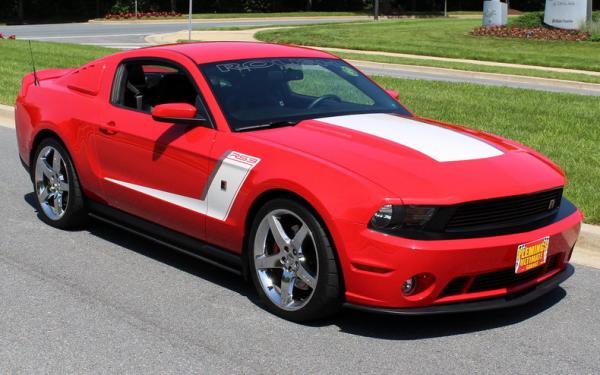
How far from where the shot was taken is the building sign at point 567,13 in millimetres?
31391

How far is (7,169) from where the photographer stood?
9.72 meters

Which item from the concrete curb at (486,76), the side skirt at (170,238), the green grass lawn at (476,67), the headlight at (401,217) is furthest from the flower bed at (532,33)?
the headlight at (401,217)

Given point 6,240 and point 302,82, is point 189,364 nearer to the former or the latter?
point 302,82

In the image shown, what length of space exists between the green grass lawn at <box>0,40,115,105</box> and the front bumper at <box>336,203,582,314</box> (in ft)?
33.0

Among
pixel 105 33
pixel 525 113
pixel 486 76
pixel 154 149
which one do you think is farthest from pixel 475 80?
pixel 105 33

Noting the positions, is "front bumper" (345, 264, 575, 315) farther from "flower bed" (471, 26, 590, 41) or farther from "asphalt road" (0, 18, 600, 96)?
"flower bed" (471, 26, 590, 41)

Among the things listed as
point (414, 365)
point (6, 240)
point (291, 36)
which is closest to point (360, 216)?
point (414, 365)

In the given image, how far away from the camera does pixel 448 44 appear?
3116 centimetres

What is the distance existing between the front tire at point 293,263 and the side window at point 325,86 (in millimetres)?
1302

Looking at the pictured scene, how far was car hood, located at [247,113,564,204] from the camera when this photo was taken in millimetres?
4820

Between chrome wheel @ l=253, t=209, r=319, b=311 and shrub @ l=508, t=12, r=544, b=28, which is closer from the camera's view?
chrome wheel @ l=253, t=209, r=319, b=311

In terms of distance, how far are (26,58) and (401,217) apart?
1777cm

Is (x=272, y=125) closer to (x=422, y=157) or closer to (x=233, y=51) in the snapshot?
(x=233, y=51)

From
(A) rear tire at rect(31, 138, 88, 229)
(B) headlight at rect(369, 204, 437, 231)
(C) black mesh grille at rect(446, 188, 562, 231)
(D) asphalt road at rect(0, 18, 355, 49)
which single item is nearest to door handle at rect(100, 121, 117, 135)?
(A) rear tire at rect(31, 138, 88, 229)
